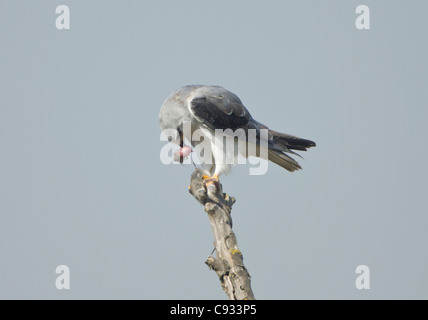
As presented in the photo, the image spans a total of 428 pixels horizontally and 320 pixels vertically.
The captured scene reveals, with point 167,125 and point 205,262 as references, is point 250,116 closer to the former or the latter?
point 167,125

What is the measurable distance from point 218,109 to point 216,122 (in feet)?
0.67

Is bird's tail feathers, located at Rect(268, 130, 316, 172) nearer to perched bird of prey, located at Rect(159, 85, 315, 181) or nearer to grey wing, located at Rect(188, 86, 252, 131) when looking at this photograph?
perched bird of prey, located at Rect(159, 85, 315, 181)

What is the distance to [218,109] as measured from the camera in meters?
8.19

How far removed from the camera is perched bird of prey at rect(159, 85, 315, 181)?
802 cm

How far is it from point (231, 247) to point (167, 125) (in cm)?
271

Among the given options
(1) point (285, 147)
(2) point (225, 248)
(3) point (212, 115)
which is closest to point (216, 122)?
(3) point (212, 115)

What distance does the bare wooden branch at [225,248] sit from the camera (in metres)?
5.74

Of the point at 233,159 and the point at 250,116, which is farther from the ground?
the point at 250,116

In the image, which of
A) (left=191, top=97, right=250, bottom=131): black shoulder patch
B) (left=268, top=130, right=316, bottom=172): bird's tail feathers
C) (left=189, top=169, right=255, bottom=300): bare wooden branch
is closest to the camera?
(left=189, top=169, right=255, bottom=300): bare wooden branch

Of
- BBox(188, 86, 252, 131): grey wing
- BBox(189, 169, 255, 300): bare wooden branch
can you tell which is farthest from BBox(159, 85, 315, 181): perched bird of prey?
BBox(189, 169, 255, 300): bare wooden branch

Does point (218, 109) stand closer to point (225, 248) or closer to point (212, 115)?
point (212, 115)
